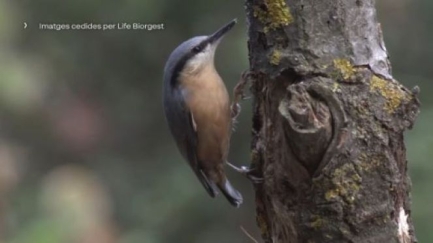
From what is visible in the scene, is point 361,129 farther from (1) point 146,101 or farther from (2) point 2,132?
(1) point 146,101

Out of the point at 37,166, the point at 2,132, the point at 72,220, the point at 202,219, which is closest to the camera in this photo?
the point at 72,220

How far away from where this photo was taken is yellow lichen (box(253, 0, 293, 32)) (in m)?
2.27

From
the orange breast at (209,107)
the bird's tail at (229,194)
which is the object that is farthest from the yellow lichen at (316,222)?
the bird's tail at (229,194)

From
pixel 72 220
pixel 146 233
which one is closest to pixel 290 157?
pixel 72 220

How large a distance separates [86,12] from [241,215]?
1.49 metres

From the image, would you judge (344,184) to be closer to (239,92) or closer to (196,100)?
(239,92)

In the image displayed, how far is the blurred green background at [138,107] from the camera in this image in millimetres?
5273

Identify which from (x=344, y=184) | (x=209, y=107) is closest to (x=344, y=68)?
(x=344, y=184)

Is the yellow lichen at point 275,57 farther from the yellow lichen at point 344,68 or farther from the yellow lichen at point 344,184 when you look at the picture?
the yellow lichen at point 344,184

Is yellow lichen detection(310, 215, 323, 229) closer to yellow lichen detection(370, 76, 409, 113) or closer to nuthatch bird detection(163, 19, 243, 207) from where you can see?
yellow lichen detection(370, 76, 409, 113)

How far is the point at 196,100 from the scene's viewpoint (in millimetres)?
3359

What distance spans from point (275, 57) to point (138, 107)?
395 cm

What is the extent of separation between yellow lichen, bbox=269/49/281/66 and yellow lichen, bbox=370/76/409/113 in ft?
0.75

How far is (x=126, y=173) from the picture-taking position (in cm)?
614
